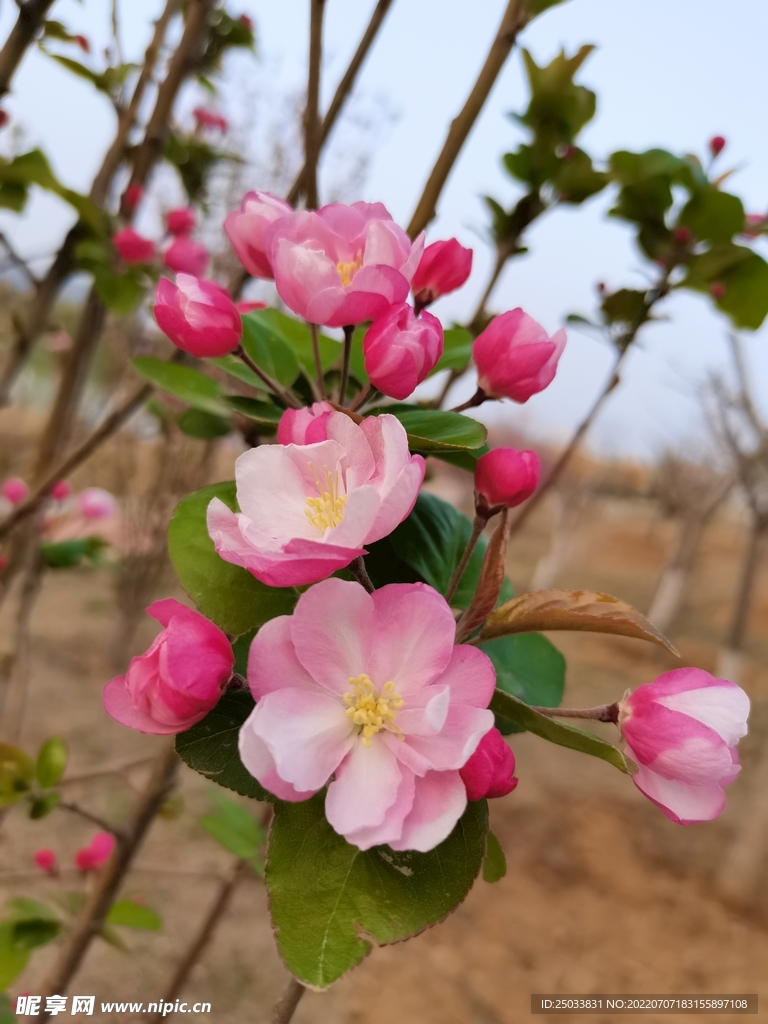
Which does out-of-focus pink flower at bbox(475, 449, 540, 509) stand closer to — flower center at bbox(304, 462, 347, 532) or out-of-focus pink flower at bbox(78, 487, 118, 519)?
flower center at bbox(304, 462, 347, 532)

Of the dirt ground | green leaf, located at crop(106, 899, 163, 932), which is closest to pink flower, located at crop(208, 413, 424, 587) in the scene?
green leaf, located at crop(106, 899, 163, 932)

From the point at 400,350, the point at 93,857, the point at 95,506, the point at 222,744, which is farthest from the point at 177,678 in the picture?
the point at 95,506

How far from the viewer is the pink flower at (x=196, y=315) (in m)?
0.32

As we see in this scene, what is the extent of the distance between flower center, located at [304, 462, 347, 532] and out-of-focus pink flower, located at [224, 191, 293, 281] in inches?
5.5

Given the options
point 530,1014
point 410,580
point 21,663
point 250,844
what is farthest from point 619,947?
point 410,580

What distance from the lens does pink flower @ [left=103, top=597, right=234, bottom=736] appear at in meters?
0.26

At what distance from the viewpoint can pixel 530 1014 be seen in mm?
1735

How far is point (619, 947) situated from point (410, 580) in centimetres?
215

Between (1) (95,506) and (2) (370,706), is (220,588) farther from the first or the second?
(1) (95,506)

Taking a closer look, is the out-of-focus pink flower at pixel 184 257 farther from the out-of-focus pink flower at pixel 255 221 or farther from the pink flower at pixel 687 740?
the pink flower at pixel 687 740

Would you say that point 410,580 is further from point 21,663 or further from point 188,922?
point 188,922

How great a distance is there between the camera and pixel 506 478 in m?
0.32

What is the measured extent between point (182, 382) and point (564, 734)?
32 cm

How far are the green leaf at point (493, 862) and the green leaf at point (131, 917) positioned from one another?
2.33ft
